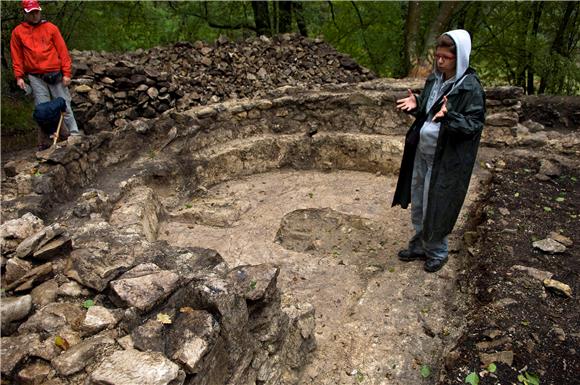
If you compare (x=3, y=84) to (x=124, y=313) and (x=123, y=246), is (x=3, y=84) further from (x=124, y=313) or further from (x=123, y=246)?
(x=124, y=313)

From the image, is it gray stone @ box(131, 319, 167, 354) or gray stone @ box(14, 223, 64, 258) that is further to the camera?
gray stone @ box(14, 223, 64, 258)

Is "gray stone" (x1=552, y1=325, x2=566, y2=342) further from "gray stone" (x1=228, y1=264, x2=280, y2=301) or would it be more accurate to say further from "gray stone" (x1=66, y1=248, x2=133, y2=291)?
"gray stone" (x1=66, y1=248, x2=133, y2=291)

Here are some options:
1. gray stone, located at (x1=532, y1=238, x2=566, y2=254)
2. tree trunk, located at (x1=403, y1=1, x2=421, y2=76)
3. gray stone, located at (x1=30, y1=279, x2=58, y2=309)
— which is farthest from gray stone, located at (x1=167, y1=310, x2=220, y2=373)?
tree trunk, located at (x1=403, y1=1, x2=421, y2=76)

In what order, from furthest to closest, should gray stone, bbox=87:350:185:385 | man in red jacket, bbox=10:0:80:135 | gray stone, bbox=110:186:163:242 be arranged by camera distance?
man in red jacket, bbox=10:0:80:135, gray stone, bbox=110:186:163:242, gray stone, bbox=87:350:185:385

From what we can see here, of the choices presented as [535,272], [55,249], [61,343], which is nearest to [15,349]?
[61,343]

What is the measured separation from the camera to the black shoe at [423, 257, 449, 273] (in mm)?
4266

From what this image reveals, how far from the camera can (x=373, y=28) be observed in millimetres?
14703

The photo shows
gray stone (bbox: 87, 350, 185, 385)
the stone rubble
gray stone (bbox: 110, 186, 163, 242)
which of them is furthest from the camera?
gray stone (bbox: 110, 186, 163, 242)

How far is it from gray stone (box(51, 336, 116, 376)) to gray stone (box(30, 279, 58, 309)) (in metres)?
0.60

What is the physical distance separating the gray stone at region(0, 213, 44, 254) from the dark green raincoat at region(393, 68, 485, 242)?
10.7ft

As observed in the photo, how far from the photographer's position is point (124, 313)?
97.3 inches

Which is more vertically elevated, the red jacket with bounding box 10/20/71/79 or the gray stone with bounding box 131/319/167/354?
the red jacket with bounding box 10/20/71/79

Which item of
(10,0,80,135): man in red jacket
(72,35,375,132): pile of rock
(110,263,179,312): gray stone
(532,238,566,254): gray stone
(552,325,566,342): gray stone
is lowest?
(552,325,566,342): gray stone

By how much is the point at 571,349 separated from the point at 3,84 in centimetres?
1184
